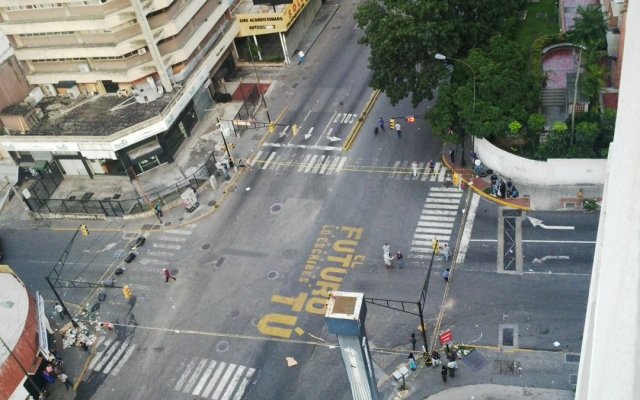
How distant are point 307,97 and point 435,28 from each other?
2191cm

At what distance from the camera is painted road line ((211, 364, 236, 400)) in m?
47.0

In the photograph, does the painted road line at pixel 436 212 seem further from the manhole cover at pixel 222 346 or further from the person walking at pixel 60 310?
the person walking at pixel 60 310

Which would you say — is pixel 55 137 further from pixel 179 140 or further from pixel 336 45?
pixel 336 45

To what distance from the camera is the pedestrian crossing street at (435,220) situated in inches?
2142

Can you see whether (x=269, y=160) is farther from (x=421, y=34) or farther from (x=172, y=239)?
(x=421, y=34)

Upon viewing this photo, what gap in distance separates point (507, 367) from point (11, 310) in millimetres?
36303

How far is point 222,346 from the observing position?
50188 mm

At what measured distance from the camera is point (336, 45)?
281ft

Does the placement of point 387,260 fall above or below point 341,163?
below

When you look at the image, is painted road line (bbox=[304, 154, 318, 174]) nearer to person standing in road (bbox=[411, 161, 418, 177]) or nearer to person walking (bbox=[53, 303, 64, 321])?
person standing in road (bbox=[411, 161, 418, 177])

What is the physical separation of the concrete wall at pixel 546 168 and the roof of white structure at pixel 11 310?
40.6 meters

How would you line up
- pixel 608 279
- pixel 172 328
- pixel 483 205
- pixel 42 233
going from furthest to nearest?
pixel 42 233 < pixel 483 205 < pixel 172 328 < pixel 608 279

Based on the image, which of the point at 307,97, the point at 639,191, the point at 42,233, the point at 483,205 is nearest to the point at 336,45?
the point at 307,97

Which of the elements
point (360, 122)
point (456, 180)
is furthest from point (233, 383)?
point (360, 122)
